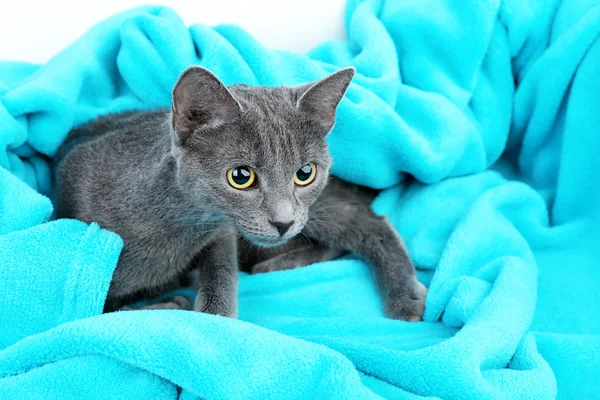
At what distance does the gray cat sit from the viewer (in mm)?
1101

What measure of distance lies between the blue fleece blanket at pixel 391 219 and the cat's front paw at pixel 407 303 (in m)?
0.03

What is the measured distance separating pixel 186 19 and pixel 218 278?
0.94m

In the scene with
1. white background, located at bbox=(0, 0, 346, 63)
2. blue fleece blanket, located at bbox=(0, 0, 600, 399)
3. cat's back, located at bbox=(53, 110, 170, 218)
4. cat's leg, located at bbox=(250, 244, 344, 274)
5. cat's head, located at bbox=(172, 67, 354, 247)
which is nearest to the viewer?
blue fleece blanket, located at bbox=(0, 0, 600, 399)

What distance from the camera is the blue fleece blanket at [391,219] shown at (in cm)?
97

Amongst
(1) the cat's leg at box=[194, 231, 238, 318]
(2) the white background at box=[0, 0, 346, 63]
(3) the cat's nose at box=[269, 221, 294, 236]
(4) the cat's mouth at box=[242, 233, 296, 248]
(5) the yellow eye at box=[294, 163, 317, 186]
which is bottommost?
(1) the cat's leg at box=[194, 231, 238, 318]

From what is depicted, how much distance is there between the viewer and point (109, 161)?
1.31 meters

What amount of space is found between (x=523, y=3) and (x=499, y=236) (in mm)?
735

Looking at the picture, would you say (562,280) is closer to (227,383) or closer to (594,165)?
(594,165)

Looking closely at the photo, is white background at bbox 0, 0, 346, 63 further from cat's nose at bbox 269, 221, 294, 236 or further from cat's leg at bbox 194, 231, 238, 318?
cat's nose at bbox 269, 221, 294, 236

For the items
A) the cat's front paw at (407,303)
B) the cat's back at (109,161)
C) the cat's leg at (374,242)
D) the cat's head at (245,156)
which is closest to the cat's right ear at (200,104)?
the cat's head at (245,156)

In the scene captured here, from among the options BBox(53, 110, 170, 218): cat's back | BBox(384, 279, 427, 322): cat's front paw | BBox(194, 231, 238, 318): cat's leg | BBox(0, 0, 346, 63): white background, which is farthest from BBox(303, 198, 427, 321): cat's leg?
BBox(0, 0, 346, 63): white background

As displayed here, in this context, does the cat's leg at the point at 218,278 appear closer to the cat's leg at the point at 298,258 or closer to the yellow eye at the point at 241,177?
the cat's leg at the point at 298,258

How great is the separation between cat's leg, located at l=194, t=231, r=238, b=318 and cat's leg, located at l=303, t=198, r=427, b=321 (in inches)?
9.8

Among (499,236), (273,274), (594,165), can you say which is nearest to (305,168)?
(273,274)
